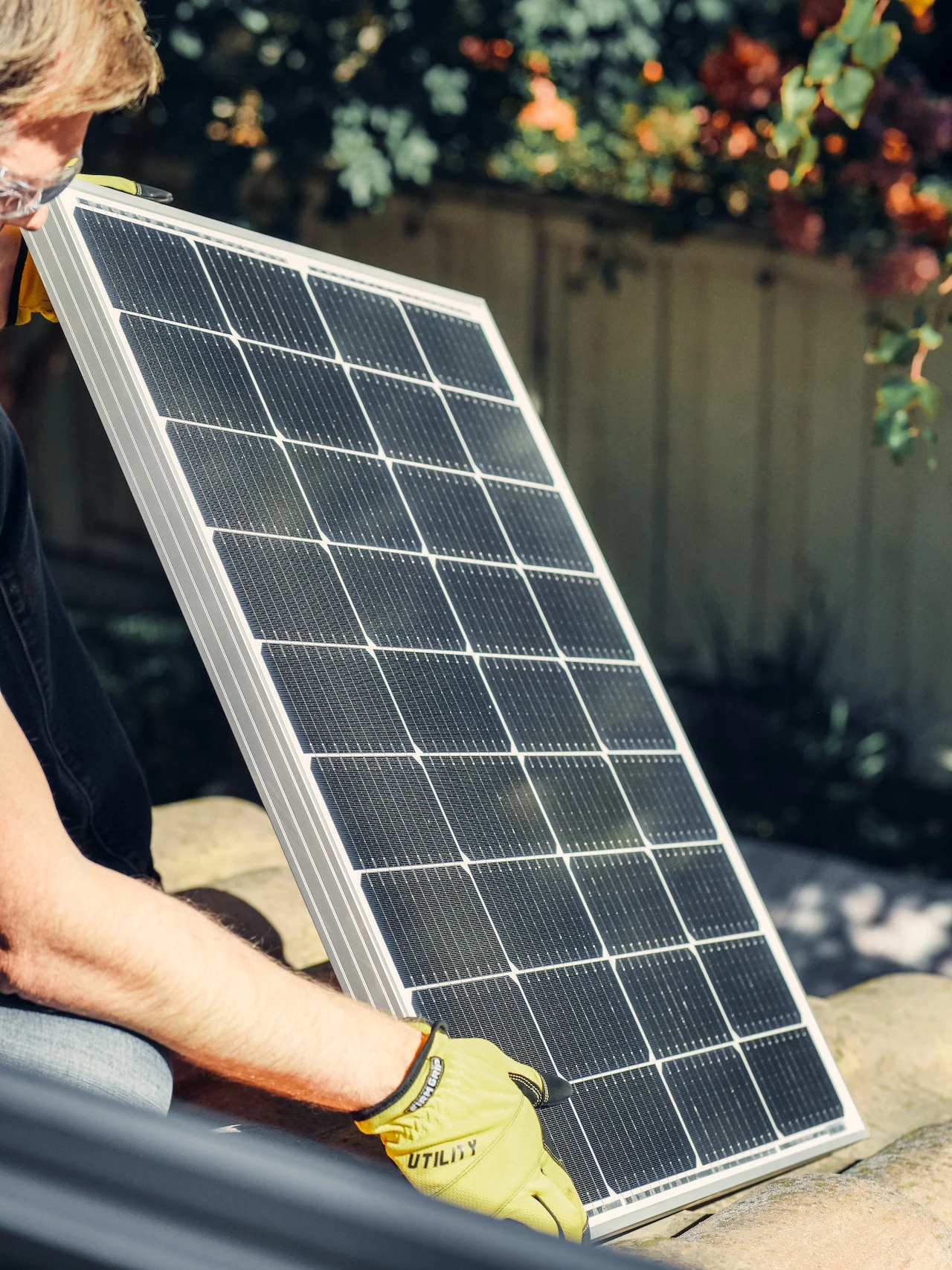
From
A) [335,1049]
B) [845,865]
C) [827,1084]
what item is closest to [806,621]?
[845,865]

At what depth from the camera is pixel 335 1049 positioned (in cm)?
182

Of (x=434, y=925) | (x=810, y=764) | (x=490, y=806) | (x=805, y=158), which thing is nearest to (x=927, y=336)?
(x=805, y=158)

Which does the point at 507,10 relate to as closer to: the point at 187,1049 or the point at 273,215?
the point at 273,215

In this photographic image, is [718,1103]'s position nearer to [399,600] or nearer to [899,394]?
[399,600]

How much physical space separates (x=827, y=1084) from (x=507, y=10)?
4521 millimetres

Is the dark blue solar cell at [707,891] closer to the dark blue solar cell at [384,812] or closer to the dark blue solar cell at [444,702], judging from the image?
the dark blue solar cell at [444,702]

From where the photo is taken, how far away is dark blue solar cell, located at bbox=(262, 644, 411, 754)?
2.05 metres

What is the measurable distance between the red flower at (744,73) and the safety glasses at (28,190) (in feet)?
13.6

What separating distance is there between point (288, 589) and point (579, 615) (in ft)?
2.44

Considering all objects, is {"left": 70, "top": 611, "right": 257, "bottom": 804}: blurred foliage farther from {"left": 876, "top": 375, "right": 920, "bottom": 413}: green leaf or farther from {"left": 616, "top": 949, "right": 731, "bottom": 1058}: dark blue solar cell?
{"left": 616, "top": 949, "right": 731, "bottom": 1058}: dark blue solar cell

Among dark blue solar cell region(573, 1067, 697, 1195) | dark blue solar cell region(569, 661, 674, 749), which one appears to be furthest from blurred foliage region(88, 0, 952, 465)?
dark blue solar cell region(573, 1067, 697, 1195)

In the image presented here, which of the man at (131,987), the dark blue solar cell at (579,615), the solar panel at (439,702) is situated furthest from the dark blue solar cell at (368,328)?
the man at (131,987)

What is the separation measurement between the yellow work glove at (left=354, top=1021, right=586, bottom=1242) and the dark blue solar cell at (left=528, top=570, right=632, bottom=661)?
3.11 feet

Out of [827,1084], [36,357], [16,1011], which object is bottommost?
[36,357]
